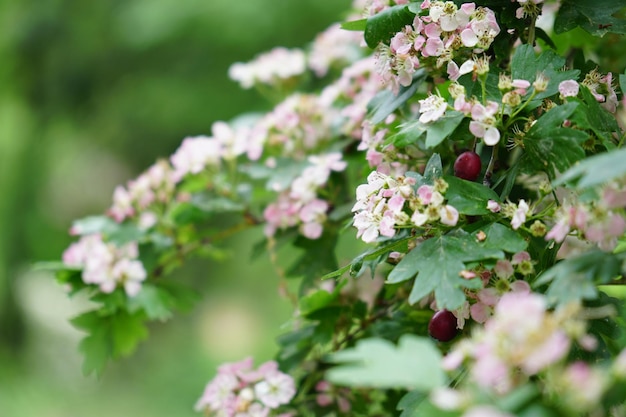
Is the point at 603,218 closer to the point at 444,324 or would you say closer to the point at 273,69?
the point at 444,324

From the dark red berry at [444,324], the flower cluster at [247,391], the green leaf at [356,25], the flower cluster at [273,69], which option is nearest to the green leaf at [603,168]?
the dark red berry at [444,324]

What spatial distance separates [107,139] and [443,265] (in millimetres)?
3621

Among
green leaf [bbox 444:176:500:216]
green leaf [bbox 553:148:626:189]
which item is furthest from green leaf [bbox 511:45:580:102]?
green leaf [bbox 553:148:626:189]

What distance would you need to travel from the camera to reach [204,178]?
124cm

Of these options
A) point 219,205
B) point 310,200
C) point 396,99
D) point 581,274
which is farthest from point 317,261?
point 581,274

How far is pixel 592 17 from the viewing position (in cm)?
76

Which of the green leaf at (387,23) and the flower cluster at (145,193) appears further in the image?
the flower cluster at (145,193)

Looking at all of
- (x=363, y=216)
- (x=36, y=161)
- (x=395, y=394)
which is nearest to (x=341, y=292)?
(x=395, y=394)

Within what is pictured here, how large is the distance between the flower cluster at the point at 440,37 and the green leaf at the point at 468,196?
14cm

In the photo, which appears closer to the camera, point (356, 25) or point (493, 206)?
point (493, 206)

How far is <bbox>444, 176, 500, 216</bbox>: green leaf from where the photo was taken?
26.1 inches

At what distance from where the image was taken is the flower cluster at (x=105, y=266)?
1.11 m

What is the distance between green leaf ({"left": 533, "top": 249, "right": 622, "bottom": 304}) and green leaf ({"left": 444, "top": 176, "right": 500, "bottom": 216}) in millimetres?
124

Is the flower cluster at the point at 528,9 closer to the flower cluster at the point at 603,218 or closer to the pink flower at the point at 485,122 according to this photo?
the pink flower at the point at 485,122
